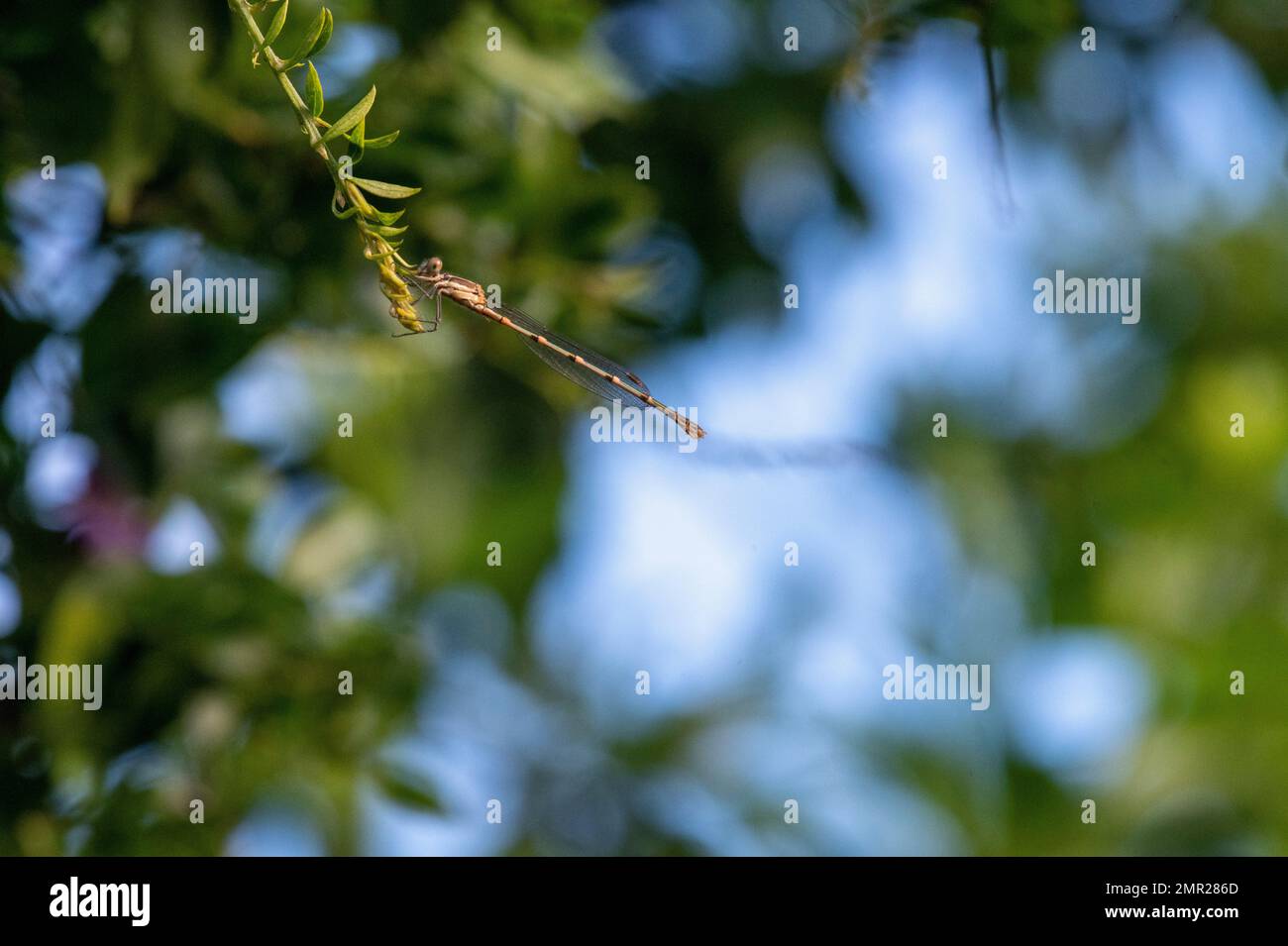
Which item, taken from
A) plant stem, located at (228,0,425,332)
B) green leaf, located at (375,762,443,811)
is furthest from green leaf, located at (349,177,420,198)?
green leaf, located at (375,762,443,811)

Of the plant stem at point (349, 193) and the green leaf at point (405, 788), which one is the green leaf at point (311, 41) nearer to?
the plant stem at point (349, 193)

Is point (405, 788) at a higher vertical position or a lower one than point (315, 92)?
lower

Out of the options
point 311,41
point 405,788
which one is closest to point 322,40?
point 311,41

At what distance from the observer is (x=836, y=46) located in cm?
143

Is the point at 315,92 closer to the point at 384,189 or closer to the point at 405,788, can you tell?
the point at 384,189

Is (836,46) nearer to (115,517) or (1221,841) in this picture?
(115,517)

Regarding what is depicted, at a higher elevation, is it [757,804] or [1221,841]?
[757,804]

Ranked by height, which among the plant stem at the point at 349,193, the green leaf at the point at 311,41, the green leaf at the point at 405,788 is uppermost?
the green leaf at the point at 311,41

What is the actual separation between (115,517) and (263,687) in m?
0.20

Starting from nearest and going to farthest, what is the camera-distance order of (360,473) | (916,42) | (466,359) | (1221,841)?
(916,42) → (466,359) → (360,473) → (1221,841)

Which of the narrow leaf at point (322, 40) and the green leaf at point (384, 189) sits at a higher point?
the narrow leaf at point (322, 40)

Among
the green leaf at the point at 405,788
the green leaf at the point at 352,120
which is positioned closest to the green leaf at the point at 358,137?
the green leaf at the point at 352,120

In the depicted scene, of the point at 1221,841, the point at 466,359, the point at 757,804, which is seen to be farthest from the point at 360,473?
the point at 1221,841

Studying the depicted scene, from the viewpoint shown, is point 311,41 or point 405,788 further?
point 405,788
